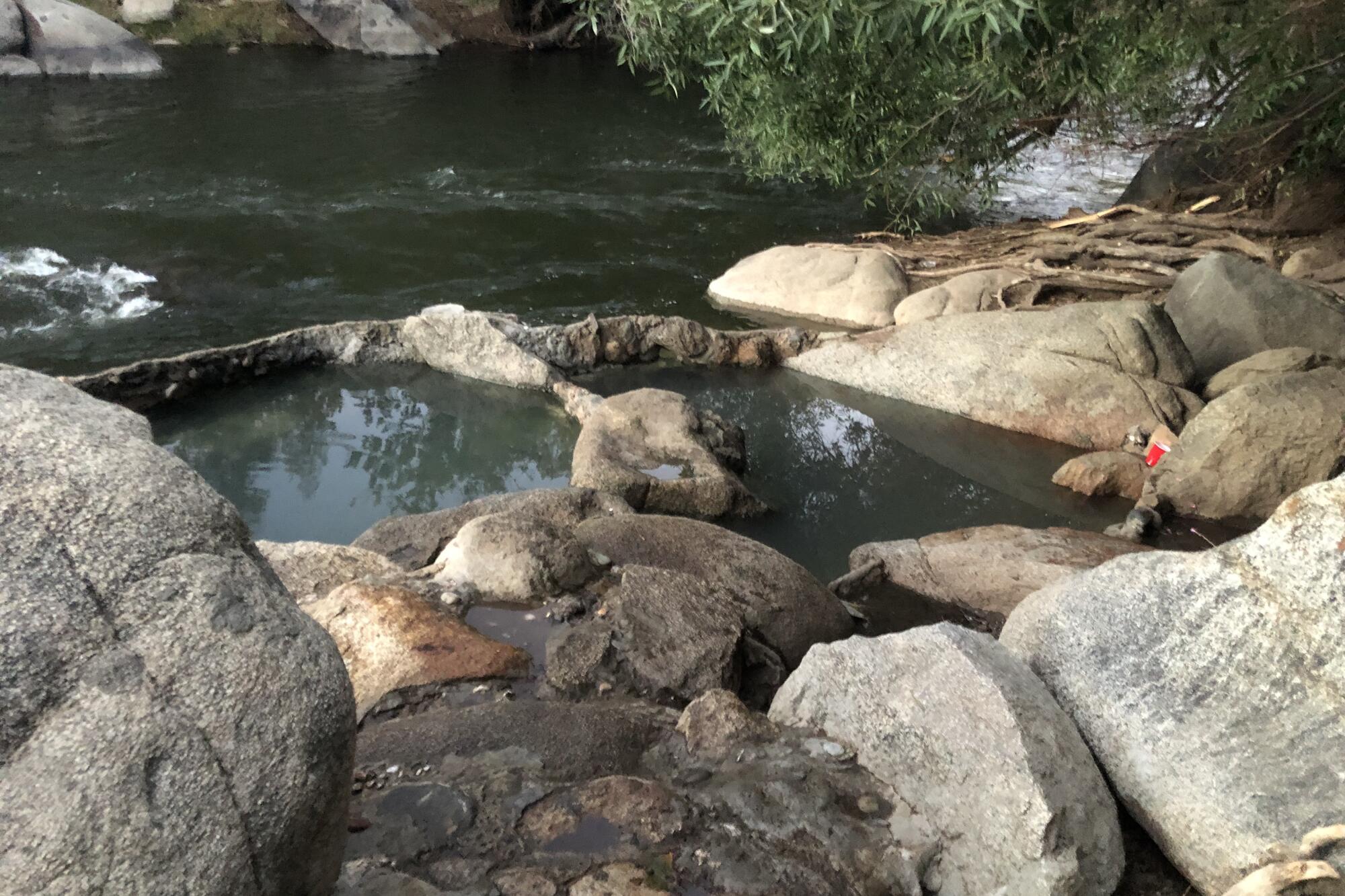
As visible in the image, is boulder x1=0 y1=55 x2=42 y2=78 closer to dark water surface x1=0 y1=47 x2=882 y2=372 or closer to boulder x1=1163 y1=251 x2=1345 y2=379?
dark water surface x1=0 y1=47 x2=882 y2=372

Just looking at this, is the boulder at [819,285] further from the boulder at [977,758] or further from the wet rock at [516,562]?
the boulder at [977,758]

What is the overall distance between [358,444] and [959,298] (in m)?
6.14

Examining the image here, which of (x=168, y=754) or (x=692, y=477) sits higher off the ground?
(x=168, y=754)

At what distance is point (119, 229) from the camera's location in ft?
43.0

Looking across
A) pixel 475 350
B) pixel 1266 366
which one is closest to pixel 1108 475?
pixel 1266 366

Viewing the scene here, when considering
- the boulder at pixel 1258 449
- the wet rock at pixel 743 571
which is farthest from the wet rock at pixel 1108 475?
the wet rock at pixel 743 571

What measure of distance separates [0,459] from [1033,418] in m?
8.40

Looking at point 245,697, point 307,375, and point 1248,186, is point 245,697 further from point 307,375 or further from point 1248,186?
point 1248,186

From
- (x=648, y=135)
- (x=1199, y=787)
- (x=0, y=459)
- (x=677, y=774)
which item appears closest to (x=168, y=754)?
(x=0, y=459)

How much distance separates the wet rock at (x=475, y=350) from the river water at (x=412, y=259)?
186 millimetres

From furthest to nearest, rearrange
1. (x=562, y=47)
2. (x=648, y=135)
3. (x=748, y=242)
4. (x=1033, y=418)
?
1. (x=562, y=47)
2. (x=648, y=135)
3. (x=748, y=242)
4. (x=1033, y=418)

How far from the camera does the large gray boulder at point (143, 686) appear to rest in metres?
Answer: 2.15

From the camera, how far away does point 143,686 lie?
89.6 inches

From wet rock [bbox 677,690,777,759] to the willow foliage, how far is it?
8.10 ft
